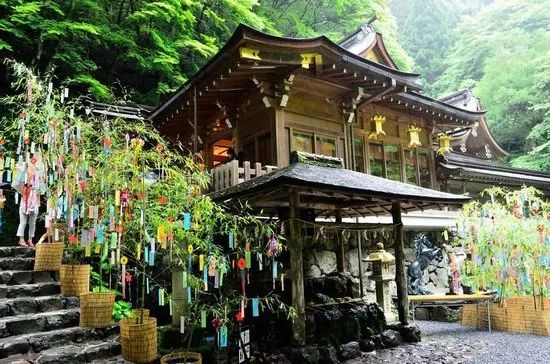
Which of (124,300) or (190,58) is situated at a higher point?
(190,58)

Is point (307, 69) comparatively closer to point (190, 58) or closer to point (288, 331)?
point (288, 331)

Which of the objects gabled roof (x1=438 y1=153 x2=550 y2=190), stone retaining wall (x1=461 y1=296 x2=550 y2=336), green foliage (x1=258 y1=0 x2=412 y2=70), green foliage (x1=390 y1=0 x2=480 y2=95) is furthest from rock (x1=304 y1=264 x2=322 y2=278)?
green foliage (x1=390 y1=0 x2=480 y2=95)

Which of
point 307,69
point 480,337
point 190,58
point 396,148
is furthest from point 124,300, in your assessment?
point 190,58

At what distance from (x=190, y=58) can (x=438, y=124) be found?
11705 millimetres

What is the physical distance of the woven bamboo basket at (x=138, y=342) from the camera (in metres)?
5.26

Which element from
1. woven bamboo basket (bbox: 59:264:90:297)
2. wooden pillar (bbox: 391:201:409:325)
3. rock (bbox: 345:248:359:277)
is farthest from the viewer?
rock (bbox: 345:248:359:277)

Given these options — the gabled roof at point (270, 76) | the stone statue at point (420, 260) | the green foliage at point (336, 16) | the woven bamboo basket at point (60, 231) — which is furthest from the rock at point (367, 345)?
the green foliage at point (336, 16)

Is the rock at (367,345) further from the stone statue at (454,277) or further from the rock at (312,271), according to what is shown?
the stone statue at (454,277)

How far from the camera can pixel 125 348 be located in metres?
5.34

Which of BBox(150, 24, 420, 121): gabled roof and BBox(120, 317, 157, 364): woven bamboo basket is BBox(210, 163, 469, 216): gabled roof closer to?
BBox(120, 317, 157, 364): woven bamboo basket

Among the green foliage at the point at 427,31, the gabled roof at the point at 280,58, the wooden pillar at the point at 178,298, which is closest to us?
the wooden pillar at the point at 178,298

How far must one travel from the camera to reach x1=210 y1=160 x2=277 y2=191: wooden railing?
30.1 ft

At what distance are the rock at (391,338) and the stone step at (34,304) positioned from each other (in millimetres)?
5786

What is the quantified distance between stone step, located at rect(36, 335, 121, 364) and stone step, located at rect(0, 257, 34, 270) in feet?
7.71
